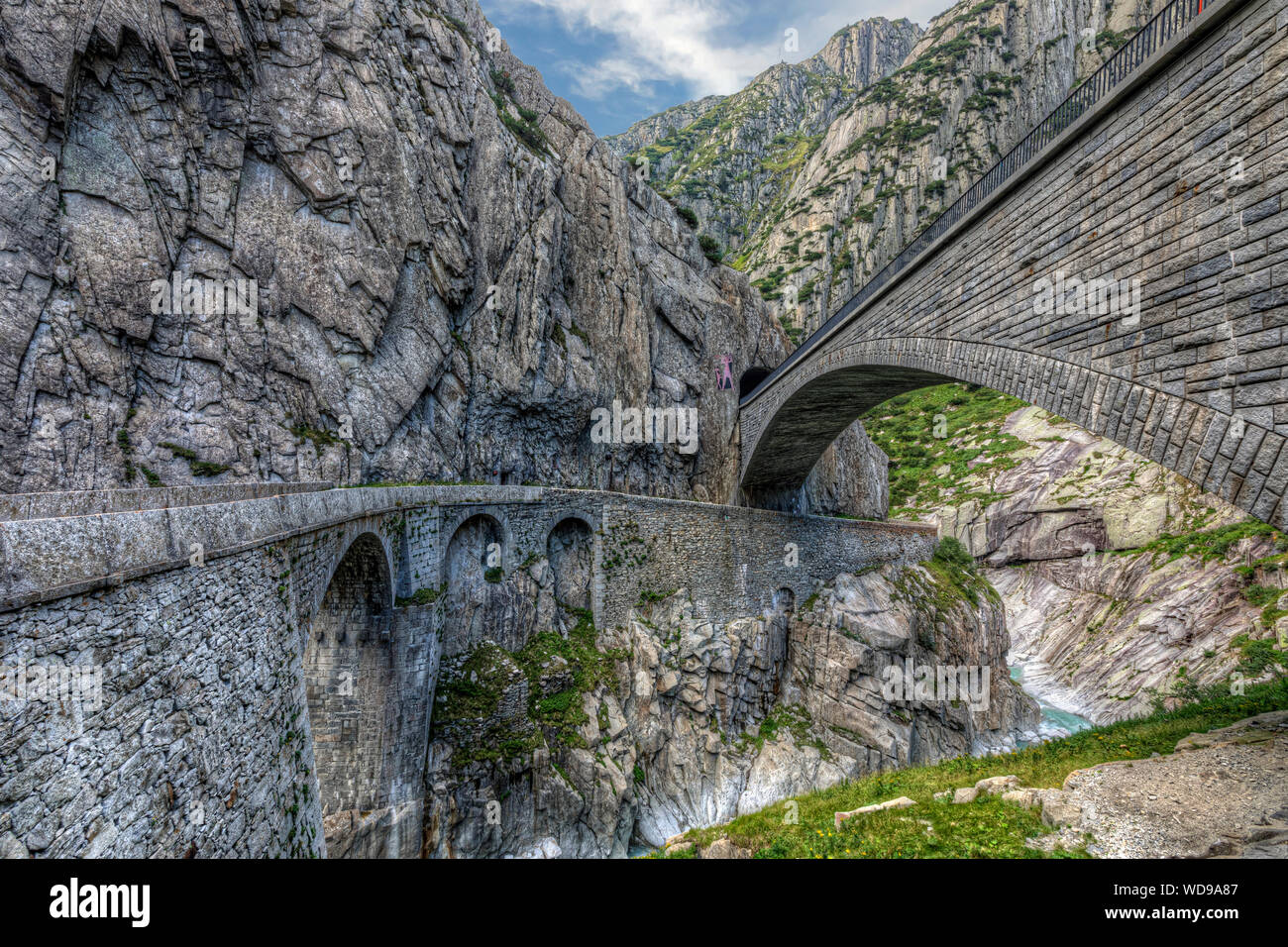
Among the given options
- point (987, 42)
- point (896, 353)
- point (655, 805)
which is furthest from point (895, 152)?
point (655, 805)

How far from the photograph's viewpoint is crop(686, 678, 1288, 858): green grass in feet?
17.0

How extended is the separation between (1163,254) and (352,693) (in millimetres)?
16386

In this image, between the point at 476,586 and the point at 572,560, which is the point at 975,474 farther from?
the point at 476,586

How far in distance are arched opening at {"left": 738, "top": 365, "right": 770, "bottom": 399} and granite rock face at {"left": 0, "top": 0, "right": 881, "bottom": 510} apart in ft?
29.8

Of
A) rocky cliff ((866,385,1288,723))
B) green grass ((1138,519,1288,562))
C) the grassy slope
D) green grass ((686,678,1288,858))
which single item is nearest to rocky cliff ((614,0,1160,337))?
the grassy slope

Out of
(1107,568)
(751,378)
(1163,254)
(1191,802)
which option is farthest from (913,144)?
(1191,802)

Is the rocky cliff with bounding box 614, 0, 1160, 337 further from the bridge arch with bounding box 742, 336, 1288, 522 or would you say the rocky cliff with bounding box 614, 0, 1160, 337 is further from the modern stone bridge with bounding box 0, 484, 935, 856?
Result: the modern stone bridge with bounding box 0, 484, 935, 856

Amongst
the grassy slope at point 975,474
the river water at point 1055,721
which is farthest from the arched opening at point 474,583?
the river water at point 1055,721

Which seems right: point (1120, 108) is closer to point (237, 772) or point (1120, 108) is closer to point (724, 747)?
point (237, 772)

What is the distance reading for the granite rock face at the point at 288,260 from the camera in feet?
39.5

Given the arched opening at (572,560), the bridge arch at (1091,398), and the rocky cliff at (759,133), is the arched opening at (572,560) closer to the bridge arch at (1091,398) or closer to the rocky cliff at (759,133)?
the bridge arch at (1091,398)

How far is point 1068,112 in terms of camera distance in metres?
8.66

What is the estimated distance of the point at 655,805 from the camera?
15.0 meters

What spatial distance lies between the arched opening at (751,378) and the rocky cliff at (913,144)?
23.2 metres
